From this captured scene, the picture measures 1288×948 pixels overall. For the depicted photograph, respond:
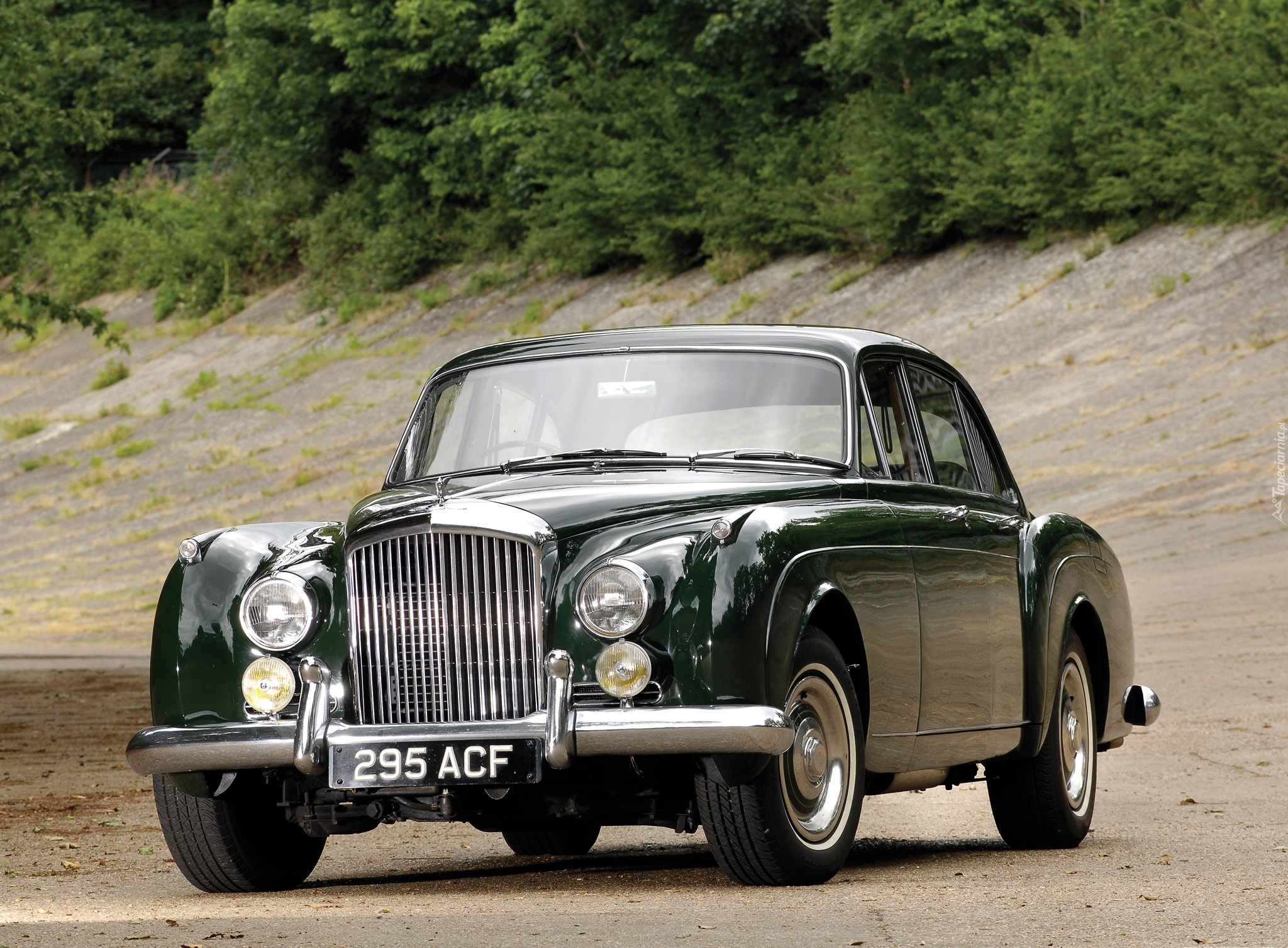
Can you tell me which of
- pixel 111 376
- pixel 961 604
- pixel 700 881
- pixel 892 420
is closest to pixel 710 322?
pixel 111 376

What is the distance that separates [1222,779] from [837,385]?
4309 mm

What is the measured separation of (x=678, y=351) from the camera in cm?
821

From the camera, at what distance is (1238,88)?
113 feet

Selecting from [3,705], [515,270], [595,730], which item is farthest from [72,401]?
[595,730]

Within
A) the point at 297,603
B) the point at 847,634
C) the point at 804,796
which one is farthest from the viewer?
the point at 847,634

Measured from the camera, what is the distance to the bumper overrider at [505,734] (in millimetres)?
6551

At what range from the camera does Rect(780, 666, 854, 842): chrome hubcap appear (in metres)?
6.97

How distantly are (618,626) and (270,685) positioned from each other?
126 centimetres

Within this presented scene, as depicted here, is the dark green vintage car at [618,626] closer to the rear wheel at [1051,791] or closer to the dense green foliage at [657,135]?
the rear wheel at [1051,791]

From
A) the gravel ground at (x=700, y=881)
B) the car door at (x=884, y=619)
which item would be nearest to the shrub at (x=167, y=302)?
the gravel ground at (x=700, y=881)

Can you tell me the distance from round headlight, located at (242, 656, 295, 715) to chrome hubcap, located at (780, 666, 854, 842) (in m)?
1.66

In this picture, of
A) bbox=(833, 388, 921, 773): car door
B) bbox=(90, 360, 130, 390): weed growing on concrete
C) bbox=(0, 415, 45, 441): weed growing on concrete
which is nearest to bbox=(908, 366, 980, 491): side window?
bbox=(833, 388, 921, 773): car door

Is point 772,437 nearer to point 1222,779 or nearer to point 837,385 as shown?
point 837,385

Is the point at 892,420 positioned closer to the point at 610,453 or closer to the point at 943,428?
the point at 943,428
